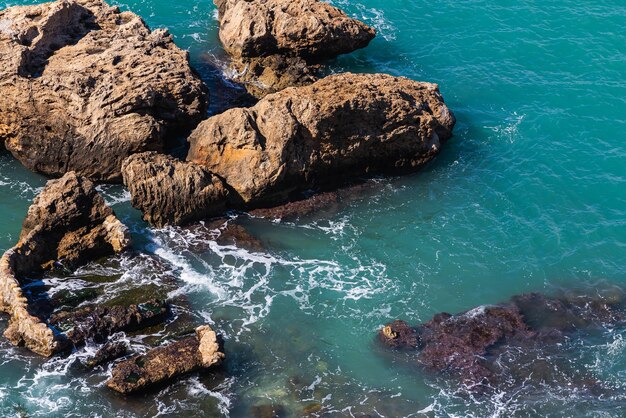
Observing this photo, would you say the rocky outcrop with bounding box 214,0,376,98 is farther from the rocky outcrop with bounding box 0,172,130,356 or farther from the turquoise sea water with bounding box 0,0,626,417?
the rocky outcrop with bounding box 0,172,130,356

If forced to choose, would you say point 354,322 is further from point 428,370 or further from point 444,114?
point 444,114

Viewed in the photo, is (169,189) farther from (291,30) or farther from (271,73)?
(291,30)

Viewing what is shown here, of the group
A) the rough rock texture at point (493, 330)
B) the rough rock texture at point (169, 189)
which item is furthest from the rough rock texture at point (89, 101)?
the rough rock texture at point (493, 330)

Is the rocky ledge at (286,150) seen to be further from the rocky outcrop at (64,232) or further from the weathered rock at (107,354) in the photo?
the weathered rock at (107,354)

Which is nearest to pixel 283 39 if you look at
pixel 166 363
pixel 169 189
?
pixel 169 189

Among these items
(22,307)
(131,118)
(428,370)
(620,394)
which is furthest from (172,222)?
(620,394)

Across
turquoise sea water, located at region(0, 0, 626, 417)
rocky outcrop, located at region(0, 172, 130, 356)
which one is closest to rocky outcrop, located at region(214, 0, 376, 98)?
turquoise sea water, located at region(0, 0, 626, 417)
